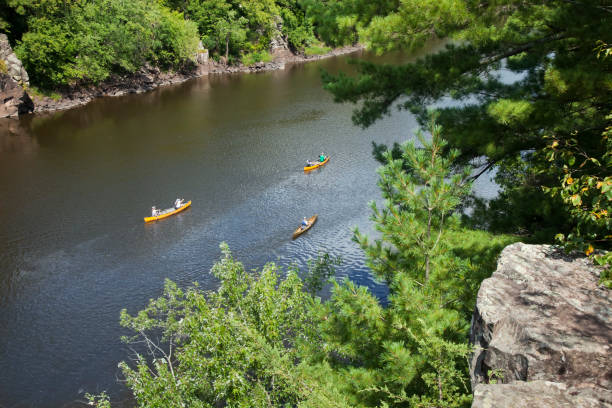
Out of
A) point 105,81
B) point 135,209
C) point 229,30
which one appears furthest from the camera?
point 229,30

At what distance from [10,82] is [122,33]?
473 inches

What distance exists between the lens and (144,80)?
169 feet

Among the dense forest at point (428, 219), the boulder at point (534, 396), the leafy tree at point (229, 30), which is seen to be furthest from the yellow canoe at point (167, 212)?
the leafy tree at point (229, 30)

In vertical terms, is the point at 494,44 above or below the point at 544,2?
below

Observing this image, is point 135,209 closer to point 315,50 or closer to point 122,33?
point 122,33

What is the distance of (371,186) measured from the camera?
1040 inches

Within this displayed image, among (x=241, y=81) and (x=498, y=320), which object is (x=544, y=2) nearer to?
(x=498, y=320)

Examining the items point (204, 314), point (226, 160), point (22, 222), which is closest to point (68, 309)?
point (22, 222)

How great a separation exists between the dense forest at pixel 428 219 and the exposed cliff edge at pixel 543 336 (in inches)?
11.5

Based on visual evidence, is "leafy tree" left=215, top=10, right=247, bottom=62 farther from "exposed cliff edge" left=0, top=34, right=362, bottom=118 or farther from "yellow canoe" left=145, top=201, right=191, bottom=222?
"yellow canoe" left=145, top=201, right=191, bottom=222

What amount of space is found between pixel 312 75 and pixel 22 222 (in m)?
36.2

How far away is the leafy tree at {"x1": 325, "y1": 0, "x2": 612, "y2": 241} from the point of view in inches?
363

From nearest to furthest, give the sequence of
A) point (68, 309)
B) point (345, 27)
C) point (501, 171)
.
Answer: point (345, 27) < point (501, 171) < point (68, 309)

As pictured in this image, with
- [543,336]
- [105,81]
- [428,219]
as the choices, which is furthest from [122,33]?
[543,336]
